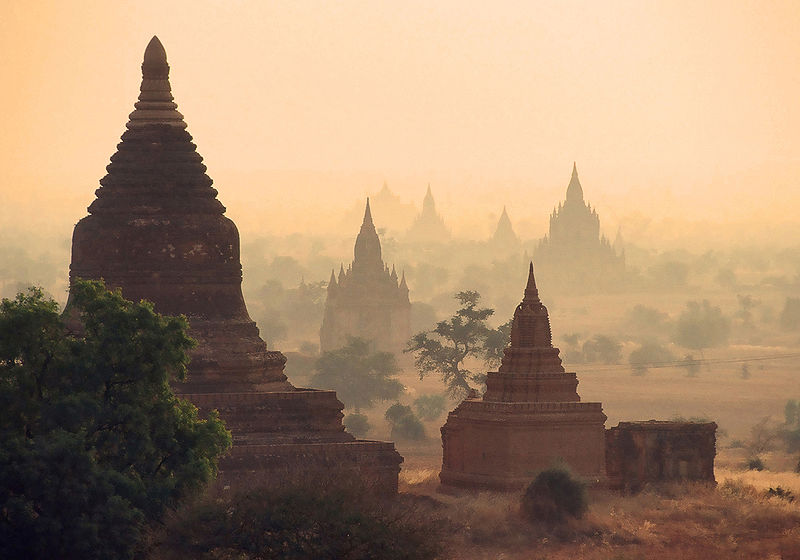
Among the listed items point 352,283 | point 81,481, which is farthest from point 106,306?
point 352,283

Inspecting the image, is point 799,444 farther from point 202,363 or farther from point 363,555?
point 363,555

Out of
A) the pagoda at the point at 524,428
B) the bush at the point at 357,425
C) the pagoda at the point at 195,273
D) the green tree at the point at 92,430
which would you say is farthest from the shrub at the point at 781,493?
the bush at the point at 357,425

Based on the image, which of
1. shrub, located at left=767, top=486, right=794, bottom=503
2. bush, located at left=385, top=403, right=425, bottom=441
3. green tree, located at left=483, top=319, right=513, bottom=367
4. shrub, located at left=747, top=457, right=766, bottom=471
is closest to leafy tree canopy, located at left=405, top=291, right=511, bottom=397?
green tree, located at left=483, top=319, right=513, bottom=367

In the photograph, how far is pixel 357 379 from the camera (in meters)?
83.9

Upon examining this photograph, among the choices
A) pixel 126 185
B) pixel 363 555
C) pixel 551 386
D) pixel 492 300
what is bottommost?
pixel 363 555

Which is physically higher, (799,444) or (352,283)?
(352,283)

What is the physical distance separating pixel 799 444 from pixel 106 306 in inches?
1459

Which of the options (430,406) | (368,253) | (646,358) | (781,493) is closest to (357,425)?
(430,406)

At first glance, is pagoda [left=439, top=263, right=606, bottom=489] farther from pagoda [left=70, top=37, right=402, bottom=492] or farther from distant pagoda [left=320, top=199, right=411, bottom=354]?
distant pagoda [left=320, top=199, right=411, bottom=354]

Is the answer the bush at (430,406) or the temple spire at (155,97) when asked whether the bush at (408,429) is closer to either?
the bush at (430,406)

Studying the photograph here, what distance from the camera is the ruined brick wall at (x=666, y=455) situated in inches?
1689

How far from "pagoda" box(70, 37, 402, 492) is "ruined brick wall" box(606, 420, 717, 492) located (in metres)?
6.45

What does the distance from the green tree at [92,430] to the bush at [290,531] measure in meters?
0.80

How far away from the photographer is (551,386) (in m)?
43.6
